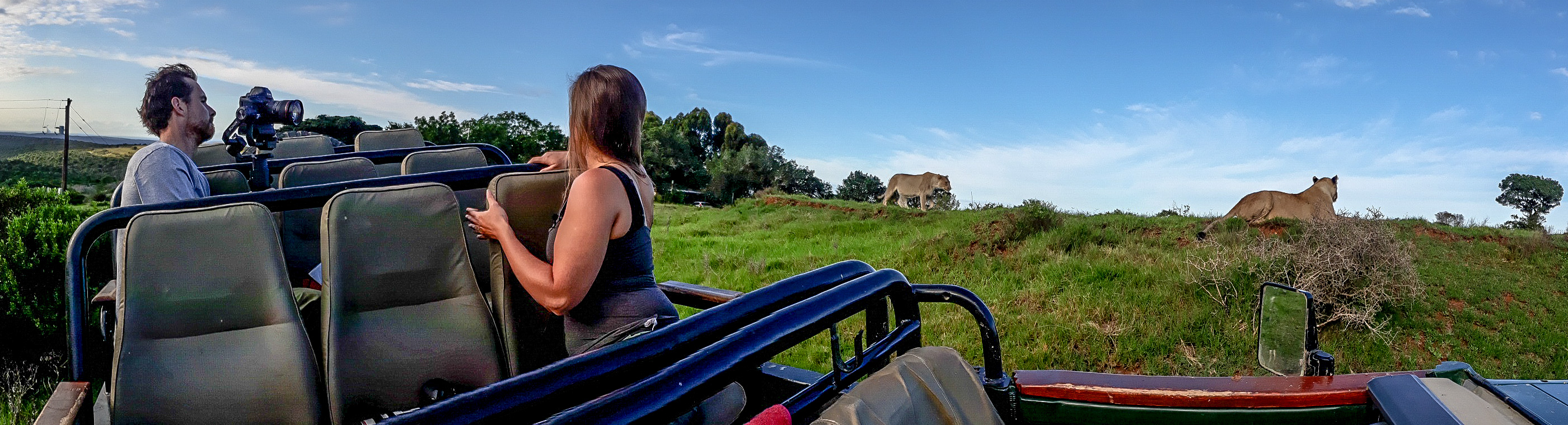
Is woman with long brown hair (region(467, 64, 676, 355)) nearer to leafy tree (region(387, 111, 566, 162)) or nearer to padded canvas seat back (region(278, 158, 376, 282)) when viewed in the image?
padded canvas seat back (region(278, 158, 376, 282))

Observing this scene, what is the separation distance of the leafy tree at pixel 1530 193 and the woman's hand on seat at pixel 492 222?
46.2ft

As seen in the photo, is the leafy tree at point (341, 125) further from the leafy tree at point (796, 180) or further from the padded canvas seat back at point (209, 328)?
the padded canvas seat back at point (209, 328)

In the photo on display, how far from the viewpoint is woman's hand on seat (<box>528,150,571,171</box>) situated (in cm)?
276

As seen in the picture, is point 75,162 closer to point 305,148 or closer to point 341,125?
point 341,125

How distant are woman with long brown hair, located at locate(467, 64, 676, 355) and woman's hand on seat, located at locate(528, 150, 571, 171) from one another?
1.45ft

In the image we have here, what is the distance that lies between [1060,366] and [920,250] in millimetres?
2997

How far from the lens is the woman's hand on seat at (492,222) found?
2311 millimetres

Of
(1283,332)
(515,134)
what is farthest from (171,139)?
(515,134)

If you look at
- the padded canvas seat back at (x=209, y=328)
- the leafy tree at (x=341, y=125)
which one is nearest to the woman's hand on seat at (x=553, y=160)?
the padded canvas seat back at (x=209, y=328)

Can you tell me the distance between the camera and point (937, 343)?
221 inches

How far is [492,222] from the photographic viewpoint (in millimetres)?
2320

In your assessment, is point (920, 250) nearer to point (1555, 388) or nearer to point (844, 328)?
point (844, 328)

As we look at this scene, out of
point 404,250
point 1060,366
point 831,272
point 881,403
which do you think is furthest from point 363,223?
point 1060,366

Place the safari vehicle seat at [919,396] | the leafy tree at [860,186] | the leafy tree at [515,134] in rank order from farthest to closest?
1. the leafy tree at [515,134]
2. the leafy tree at [860,186]
3. the safari vehicle seat at [919,396]
